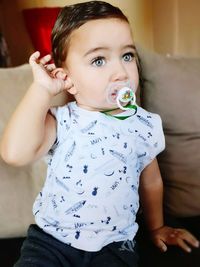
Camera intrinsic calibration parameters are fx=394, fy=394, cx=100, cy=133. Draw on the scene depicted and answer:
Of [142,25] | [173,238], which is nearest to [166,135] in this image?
[173,238]

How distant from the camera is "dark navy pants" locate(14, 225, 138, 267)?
2.93 ft

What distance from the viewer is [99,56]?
867 mm

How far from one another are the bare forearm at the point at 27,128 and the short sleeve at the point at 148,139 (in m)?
0.25

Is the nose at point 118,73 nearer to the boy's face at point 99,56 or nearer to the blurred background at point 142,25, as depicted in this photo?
the boy's face at point 99,56

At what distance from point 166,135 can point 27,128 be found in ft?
1.53

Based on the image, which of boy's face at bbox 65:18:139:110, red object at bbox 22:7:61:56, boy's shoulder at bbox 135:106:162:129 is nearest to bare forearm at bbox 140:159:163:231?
boy's shoulder at bbox 135:106:162:129

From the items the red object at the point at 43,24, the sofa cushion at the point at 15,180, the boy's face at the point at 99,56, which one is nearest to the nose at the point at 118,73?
the boy's face at the point at 99,56

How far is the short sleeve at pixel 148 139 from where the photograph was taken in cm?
97

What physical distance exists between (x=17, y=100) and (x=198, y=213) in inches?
24.3

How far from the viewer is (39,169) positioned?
1112 mm

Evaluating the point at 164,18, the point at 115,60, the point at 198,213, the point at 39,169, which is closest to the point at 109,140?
the point at 115,60

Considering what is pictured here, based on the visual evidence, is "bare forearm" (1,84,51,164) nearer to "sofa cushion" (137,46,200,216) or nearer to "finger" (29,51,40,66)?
"finger" (29,51,40,66)

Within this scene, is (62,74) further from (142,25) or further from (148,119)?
(142,25)

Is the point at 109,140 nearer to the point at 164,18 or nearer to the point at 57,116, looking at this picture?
the point at 57,116
